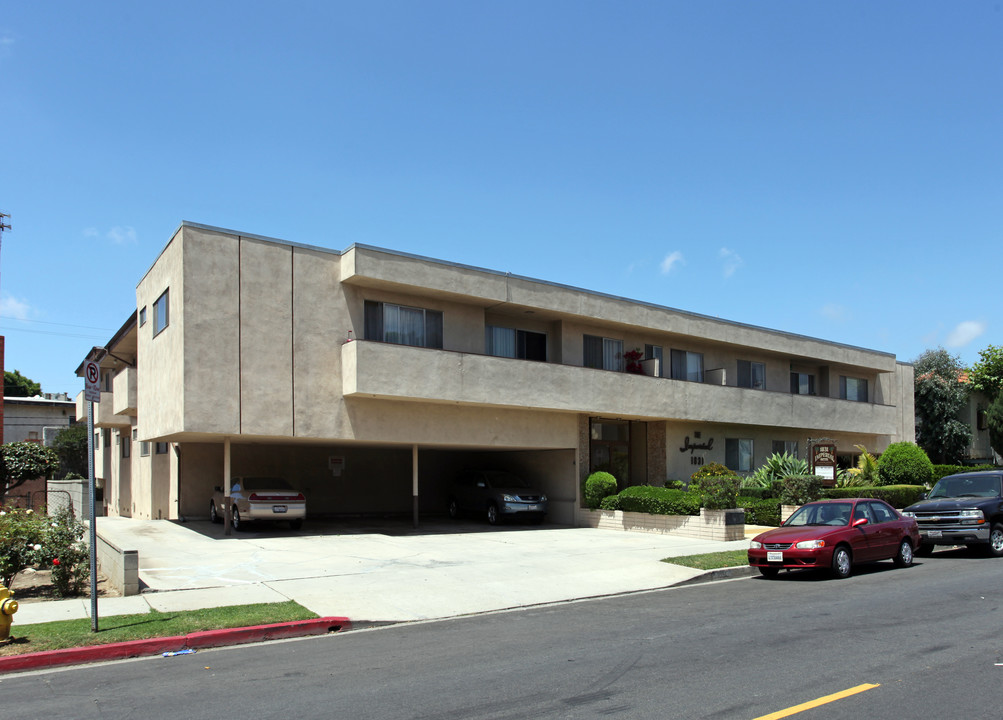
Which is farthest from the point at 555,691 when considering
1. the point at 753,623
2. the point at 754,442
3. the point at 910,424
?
the point at 910,424

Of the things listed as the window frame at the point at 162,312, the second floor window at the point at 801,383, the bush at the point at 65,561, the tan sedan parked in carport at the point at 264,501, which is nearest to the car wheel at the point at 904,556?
the tan sedan parked in carport at the point at 264,501

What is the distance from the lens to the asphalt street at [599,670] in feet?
22.1

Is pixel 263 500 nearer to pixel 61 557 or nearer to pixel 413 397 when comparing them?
pixel 413 397

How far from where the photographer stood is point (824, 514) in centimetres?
1557

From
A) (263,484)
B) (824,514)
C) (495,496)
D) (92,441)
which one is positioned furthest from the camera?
(495,496)

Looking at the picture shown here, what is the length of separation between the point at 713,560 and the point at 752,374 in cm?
1731

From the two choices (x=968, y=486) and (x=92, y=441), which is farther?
(x=968, y=486)

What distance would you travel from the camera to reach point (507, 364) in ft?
74.7

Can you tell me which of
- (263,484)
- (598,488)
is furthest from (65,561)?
(598,488)

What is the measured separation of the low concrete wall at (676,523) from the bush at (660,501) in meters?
0.14

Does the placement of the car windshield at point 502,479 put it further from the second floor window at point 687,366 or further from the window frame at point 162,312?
the window frame at point 162,312

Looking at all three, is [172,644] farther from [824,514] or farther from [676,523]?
[676,523]

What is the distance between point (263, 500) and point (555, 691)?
597 inches

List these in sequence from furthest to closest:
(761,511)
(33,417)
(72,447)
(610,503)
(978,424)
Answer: (33,417) < (978,424) < (72,447) < (610,503) < (761,511)
